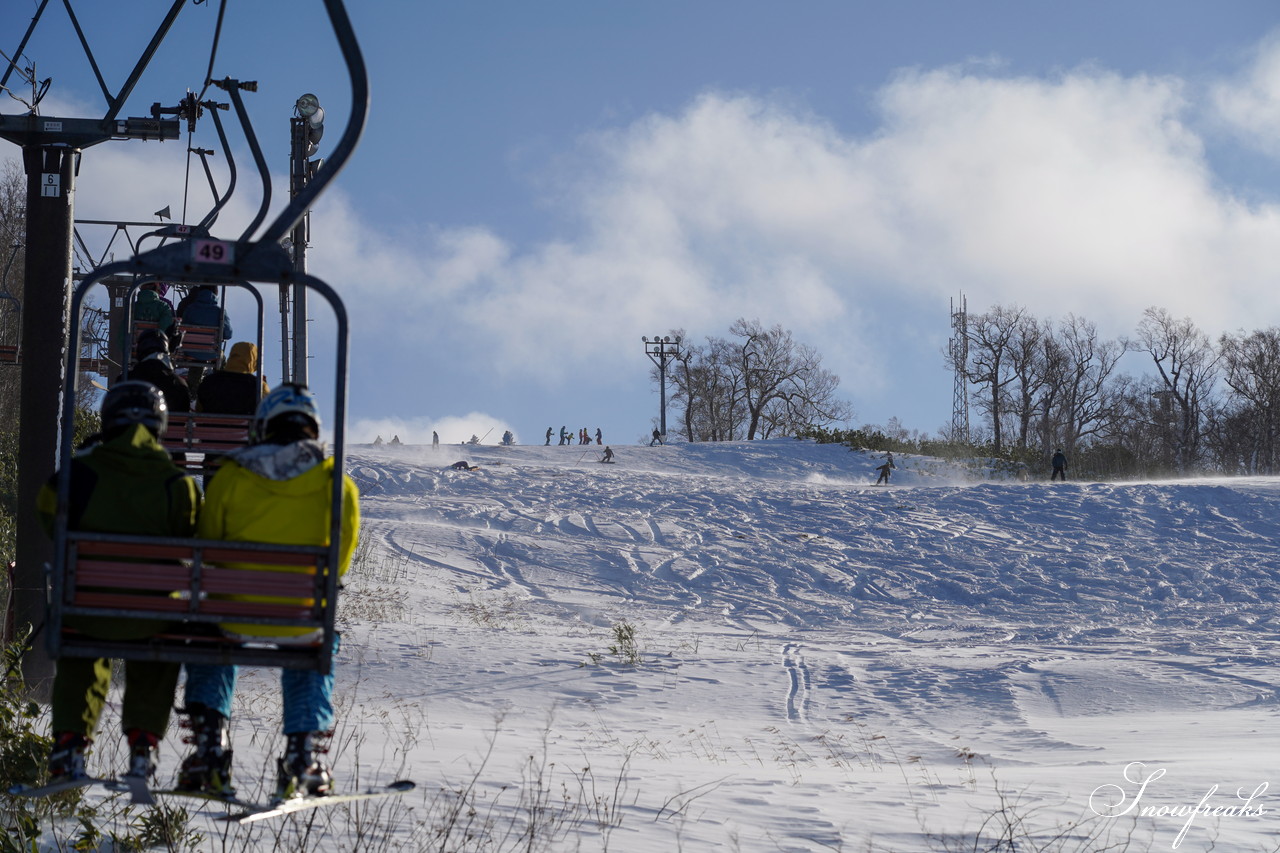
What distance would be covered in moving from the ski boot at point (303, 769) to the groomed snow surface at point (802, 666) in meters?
1.97

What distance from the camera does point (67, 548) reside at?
392cm

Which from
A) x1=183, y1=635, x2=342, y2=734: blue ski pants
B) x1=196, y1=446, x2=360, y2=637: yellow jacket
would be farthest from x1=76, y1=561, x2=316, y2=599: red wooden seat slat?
x1=183, y1=635, x2=342, y2=734: blue ski pants

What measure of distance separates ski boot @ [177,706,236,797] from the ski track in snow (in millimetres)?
3326

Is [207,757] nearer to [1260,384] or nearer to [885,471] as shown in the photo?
[885,471]

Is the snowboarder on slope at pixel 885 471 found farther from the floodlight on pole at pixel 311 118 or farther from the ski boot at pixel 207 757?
the ski boot at pixel 207 757

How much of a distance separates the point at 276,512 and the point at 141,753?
98 centimetres

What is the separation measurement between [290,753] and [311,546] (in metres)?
0.94

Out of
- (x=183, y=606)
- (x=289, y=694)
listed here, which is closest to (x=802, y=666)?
(x=289, y=694)

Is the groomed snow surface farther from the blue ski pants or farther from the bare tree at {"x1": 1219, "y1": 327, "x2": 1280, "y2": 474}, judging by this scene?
the bare tree at {"x1": 1219, "y1": 327, "x2": 1280, "y2": 474}

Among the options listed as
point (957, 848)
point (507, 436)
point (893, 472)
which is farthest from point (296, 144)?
point (507, 436)

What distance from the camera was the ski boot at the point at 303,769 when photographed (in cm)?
430

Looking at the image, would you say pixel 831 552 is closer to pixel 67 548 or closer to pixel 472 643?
pixel 472 643

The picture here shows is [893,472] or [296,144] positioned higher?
[296,144]

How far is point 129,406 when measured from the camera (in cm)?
425
